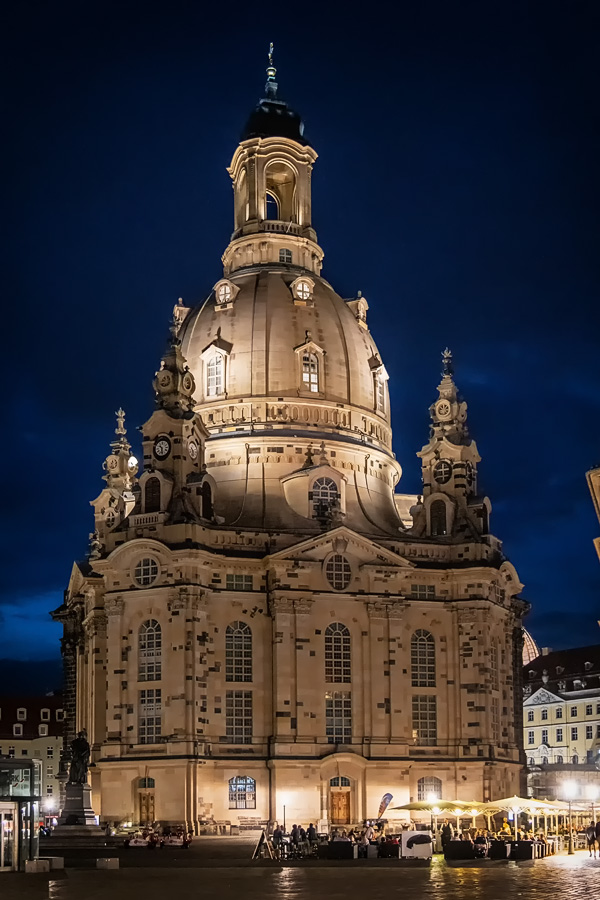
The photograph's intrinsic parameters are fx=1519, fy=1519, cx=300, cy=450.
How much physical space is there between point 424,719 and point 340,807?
8389mm

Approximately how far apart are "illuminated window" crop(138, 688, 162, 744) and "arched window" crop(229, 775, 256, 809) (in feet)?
17.8

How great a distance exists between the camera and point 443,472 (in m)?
103

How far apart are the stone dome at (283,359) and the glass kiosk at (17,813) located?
4870 centimetres

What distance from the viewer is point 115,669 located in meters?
93.2

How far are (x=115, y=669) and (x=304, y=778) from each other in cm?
1331

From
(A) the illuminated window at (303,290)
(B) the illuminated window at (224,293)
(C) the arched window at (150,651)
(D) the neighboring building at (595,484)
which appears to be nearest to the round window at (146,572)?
(C) the arched window at (150,651)

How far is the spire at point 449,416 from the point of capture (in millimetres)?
104250

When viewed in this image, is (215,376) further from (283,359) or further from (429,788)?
(429,788)

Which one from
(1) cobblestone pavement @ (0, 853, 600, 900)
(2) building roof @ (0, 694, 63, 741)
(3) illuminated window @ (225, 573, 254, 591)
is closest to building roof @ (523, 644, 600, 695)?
(2) building roof @ (0, 694, 63, 741)

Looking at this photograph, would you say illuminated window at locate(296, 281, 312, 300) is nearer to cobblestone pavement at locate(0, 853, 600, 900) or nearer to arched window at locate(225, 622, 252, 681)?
arched window at locate(225, 622, 252, 681)

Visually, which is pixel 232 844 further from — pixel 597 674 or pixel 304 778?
pixel 597 674

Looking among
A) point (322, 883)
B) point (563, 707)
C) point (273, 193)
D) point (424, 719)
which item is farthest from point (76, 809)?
point (563, 707)

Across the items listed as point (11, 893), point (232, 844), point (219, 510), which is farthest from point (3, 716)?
point (11, 893)

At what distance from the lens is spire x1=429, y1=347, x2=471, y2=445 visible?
10425 cm
